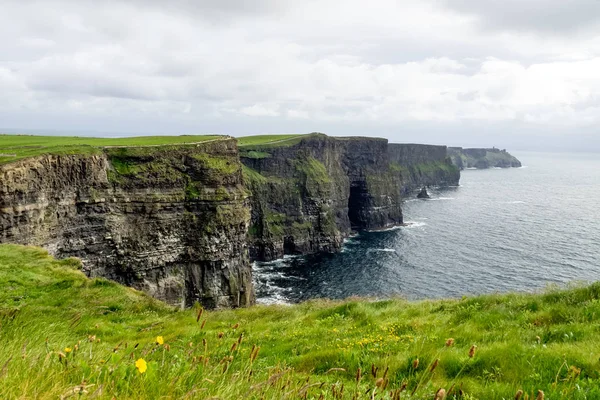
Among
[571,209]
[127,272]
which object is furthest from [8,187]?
[571,209]

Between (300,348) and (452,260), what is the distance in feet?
253

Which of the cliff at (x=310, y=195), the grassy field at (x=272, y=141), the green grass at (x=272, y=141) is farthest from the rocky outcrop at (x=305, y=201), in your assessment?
the grassy field at (x=272, y=141)

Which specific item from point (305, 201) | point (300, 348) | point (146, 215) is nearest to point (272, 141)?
point (305, 201)

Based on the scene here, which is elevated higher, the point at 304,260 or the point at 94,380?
the point at 94,380

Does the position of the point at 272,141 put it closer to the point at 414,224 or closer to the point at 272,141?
the point at 272,141

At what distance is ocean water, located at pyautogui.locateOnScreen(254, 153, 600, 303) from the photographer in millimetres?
65625

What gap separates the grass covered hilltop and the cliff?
2612 inches

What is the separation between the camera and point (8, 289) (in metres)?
17.2

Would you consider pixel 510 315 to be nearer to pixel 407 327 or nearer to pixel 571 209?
pixel 407 327

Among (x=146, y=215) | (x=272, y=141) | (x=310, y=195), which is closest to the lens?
(x=146, y=215)

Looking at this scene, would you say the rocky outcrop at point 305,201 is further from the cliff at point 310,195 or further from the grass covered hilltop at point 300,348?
the grass covered hilltop at point 300,348

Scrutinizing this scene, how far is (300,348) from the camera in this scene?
10.2 metres

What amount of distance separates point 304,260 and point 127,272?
4552 cm

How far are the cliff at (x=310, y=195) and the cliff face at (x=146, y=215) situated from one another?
29.3 metres
